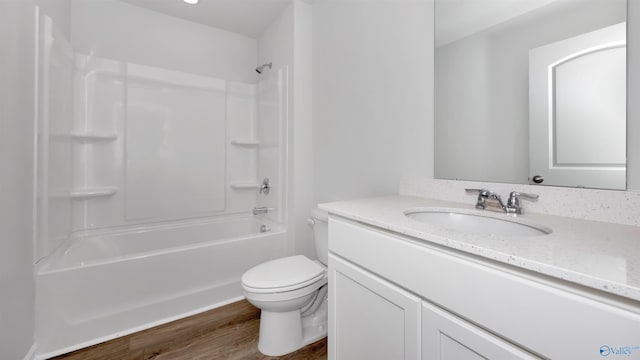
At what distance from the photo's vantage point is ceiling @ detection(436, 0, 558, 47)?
104 cm

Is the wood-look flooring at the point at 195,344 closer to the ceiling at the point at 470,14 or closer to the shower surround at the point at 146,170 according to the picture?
the shower surround at the point at 146,170

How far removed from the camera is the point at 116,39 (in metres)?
2.13

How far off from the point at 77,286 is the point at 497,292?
78.5 inches

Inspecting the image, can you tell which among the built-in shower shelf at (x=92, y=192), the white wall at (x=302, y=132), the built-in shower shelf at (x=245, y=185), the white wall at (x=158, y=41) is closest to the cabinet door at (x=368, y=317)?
the white wall at (x=302, y=132)

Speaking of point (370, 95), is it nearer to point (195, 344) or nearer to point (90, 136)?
point (195, 344)

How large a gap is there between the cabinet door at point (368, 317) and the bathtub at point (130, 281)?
1.10 meters

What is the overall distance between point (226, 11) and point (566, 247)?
107 inches

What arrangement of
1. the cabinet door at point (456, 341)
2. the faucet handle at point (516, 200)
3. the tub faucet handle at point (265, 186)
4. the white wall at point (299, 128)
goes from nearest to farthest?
1. the cabinet door at point (456, 341)
2. the faucet handle at point (516, 200)
3. the white wall at point (299, 128)
4. the tub faucet handle at point (265, 186)

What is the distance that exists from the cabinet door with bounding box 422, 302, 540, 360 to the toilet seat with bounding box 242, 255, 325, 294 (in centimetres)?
76

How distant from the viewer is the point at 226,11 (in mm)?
2250

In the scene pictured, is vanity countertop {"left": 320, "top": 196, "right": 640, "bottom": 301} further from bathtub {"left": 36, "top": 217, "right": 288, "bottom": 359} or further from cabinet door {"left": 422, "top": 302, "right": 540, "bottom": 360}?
bathtub {"left": 36, "top": 217, "right": 288, "bottom": 359}

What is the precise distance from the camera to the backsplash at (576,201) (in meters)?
0.77

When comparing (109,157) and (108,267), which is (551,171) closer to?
(108,267)

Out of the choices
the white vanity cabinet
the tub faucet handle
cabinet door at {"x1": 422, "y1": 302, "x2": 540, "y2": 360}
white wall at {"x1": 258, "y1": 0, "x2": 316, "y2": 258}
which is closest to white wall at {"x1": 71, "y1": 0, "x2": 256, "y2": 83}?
white wall at {"x1": 258, "y1": 0, "x2": 316, "y2": 258}
